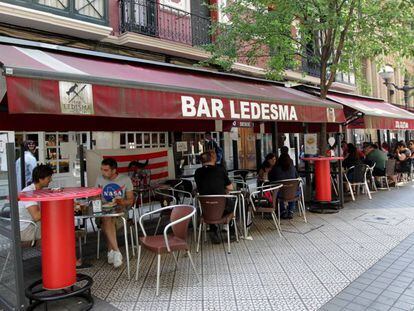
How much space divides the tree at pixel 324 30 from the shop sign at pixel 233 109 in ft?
8.20

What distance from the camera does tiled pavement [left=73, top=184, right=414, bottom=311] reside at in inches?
153

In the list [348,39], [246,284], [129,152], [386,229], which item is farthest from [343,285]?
[348,39]

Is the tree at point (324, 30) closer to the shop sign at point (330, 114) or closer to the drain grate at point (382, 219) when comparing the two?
the shop sign at point (330, 114)

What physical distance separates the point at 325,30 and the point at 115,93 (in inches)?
235

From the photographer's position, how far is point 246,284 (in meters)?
4.32

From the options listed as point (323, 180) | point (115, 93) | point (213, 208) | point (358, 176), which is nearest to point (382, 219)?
point (323, 180)

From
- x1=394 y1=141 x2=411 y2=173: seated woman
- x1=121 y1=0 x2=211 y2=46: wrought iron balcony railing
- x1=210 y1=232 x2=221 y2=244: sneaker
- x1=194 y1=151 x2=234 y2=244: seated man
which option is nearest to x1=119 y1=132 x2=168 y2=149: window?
x1=121 y1=0 x2=211 y2=46: wrought iron balcony railing

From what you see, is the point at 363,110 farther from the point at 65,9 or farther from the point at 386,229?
the point at 65,9

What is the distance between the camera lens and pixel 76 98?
3.78m

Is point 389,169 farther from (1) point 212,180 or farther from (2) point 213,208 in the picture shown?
(2) point 213,208

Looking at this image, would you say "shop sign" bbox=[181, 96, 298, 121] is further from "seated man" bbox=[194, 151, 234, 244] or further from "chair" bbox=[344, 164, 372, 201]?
"chair" bbox=[344, 164, 372, 201]

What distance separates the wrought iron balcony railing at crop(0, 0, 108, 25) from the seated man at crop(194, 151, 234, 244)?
17.8ft

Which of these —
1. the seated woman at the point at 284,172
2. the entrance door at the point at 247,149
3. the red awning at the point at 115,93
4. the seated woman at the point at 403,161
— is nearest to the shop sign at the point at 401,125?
the seated woman at the point at 403,161

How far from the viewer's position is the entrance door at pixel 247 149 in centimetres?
1530
